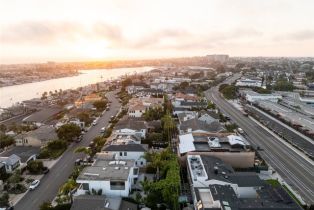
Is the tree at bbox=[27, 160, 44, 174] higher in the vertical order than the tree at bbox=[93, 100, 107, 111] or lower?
lower

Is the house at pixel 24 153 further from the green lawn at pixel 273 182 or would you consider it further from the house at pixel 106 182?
the green lawn at pixel 273 182

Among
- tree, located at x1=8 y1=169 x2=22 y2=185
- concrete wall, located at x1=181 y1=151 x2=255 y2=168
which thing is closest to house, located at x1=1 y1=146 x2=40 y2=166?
tree, located at x1=8 y1=169 x2=22 y2=185

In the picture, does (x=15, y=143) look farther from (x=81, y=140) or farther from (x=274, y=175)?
(x=274, y=175)

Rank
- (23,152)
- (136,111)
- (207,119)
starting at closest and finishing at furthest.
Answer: (23,152)
(207,119)
(136,111)

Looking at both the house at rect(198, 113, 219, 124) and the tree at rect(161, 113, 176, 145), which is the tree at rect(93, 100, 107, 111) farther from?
the house at rect(198, 113, 219, 124)

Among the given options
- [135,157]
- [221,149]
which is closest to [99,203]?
[135,157]

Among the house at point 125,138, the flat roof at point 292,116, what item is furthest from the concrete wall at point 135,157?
the flat roof at point 292,116

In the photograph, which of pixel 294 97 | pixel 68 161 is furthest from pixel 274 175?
pixel 294 97

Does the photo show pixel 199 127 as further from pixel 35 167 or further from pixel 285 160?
pixel 35 167
